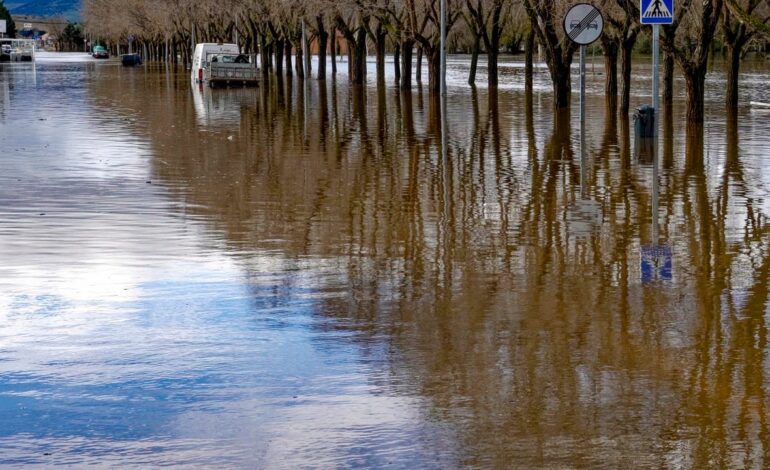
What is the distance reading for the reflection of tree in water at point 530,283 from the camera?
20.4 feet

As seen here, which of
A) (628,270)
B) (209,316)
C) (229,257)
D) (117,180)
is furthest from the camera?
(117,180)

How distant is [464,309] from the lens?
872 cm

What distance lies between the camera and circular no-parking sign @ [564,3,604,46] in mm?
17500

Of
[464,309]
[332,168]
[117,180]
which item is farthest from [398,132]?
[464,309]

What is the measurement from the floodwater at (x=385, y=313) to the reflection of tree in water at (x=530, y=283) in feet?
0.09

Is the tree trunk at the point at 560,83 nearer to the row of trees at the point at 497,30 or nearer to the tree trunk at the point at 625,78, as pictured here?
the row of trees at the point at 497,30

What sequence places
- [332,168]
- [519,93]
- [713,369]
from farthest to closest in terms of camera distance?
[519,93], [332,168], [713,369]

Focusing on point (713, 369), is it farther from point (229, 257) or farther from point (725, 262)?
point (229, 257)

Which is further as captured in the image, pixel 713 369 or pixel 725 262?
pixel 725 262

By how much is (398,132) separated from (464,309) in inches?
671

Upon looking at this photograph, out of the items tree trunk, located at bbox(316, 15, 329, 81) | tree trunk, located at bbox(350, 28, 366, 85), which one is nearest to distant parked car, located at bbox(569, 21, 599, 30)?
tree trunk, located at bbox(350, 28, 366, 85)

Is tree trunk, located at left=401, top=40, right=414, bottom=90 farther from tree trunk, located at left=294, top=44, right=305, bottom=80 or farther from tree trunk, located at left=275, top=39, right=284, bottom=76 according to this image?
tree trunk, located at left=275, top=39, right=284, bottom=76

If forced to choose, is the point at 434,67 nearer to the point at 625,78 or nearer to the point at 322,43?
the point at 625,78

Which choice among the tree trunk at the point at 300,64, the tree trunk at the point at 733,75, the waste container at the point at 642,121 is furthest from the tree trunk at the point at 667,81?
the tree trunk at the point at 300,64
